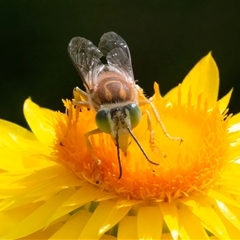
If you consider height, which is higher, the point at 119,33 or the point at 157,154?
the point at 119,33

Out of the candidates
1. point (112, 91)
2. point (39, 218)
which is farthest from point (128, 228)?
point (112, 91)

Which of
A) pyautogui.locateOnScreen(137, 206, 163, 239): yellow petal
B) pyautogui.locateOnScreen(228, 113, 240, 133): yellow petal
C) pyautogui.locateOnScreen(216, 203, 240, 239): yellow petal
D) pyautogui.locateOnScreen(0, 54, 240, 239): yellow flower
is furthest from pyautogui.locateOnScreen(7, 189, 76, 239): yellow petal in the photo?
pyautogui.locateOnScreen(228, 113, 240, 133): yellow petal

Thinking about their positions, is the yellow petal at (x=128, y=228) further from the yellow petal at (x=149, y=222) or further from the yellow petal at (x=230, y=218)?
the yellow petal at (x=230, y=218)

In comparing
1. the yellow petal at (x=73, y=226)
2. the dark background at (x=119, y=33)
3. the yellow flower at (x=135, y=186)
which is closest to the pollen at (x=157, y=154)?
the yellow flower at (x=135, y=186)

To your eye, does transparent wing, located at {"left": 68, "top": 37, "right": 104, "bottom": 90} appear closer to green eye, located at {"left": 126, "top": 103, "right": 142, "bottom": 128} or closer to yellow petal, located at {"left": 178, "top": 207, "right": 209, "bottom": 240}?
green eye, located at {"left": 126, "top": 103, "right": 142, "bottom": 128}

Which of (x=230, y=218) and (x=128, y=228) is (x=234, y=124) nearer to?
(x=230, y=218)

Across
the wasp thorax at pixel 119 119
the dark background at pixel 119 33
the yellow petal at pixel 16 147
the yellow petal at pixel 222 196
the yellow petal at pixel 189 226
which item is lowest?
the yellow petal at pixel 189 226

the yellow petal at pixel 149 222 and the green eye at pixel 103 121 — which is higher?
the green eye at pixel 103 121
